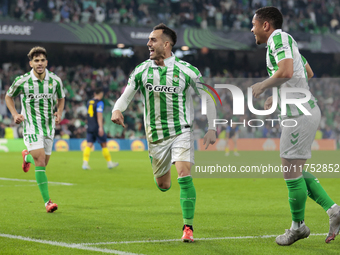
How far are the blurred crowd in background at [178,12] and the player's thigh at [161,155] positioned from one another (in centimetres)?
2378

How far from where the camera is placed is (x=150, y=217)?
7.20 meters

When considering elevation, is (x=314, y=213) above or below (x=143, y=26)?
below

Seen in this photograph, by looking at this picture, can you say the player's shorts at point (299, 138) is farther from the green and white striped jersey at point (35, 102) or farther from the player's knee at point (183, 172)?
the green and white striped jersey at point (35, 102)

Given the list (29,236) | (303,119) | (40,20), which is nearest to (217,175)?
(303,119)

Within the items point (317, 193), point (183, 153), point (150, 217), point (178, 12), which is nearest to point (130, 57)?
point (178, 12)

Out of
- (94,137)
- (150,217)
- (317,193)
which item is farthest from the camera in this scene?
(94,137)

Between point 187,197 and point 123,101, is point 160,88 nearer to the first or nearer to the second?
point 123,101

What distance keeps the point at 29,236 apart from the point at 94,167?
10.8 metres

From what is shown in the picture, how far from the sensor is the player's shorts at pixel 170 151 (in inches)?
225

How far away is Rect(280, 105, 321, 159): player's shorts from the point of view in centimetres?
514

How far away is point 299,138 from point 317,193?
2.17 feet

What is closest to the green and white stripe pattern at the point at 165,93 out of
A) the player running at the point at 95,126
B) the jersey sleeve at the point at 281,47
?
the jersey sleeve at the point at 281,47

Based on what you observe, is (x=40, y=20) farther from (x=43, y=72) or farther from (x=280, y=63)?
(x=280, y=63)

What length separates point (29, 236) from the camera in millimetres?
5742
